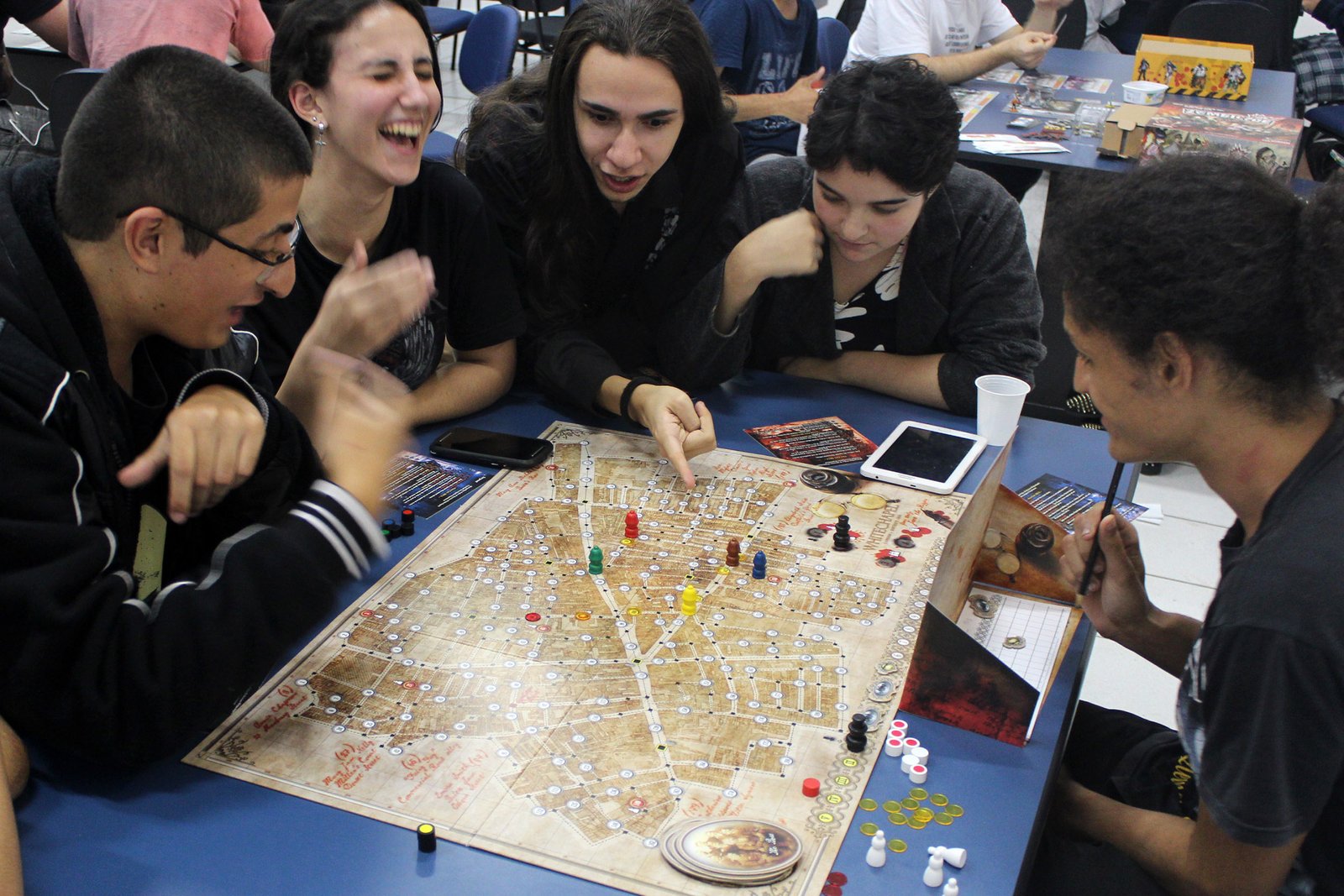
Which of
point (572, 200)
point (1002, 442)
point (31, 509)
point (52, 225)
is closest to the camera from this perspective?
point (31, 509)

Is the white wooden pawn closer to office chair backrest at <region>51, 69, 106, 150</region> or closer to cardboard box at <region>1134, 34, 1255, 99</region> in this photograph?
office chair backrest at <region>51, 69, 106, 150</region>

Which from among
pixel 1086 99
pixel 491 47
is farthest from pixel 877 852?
pixel 491 47

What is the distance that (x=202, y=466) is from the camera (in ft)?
4.17

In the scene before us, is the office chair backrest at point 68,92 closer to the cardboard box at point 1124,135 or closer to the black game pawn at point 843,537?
the black game pawn at point 843,537

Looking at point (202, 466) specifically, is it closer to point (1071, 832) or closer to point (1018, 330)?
point (1071, 832)

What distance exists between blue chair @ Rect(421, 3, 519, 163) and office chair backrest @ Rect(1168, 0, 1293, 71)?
302 centimetres

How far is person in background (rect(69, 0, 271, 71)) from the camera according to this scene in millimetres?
3258

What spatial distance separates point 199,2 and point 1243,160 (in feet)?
10.2

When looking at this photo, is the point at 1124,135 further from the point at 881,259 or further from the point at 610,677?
the point at 610,677

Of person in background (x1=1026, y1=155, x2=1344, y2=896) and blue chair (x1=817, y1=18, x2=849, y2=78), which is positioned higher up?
blue chair (x1=817, y1=18, x2=849, y2=78)

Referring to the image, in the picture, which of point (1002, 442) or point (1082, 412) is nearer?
point (1002, 442)

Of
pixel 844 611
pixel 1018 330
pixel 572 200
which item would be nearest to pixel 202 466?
pixel 844 611

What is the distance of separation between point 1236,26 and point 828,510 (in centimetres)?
462

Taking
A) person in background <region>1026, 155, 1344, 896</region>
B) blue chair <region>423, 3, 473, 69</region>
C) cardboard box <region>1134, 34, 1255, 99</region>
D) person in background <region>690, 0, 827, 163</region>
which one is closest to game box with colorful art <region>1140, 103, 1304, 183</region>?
cardboard box <region>1134, 34, 1255, 99</region>
